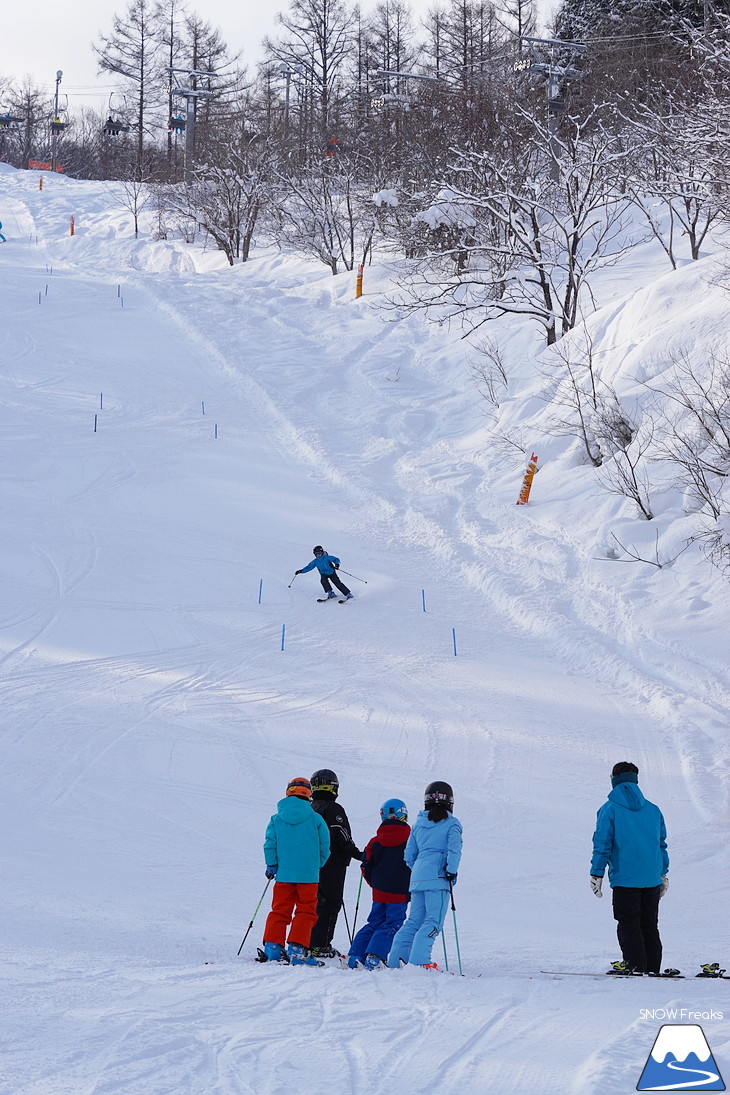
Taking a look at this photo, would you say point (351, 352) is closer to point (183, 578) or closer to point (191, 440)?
point (191, 440)

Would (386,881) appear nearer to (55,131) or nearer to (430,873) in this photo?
(430,873)

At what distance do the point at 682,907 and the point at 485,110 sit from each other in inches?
1269

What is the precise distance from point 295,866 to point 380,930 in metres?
0.86

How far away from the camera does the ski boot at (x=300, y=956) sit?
6980mm

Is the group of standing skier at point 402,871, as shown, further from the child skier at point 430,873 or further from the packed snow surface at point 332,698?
the packed snow surface at point 332,698

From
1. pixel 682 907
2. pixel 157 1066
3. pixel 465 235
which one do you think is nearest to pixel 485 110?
pixel 465 235

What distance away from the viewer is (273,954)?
23.2 feet

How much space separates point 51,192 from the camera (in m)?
62.3

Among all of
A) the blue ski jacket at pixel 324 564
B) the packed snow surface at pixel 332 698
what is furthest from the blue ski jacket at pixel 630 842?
the blue ski jacket at pixel 324 564

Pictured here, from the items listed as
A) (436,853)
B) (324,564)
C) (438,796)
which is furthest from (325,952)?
(324,564)

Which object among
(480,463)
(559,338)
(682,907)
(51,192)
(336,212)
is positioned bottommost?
(682,907)

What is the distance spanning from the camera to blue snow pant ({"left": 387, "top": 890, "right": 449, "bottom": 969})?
271 inches

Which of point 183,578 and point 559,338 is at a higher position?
point 559,338

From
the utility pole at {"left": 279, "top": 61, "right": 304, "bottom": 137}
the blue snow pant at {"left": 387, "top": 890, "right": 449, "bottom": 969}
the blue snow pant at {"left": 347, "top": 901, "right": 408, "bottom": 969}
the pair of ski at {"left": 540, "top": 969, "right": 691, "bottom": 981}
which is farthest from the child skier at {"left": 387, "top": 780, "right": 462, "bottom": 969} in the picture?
the utility pole at {"left": 279, "top": 61, "right": 304, "bottom": 137}
